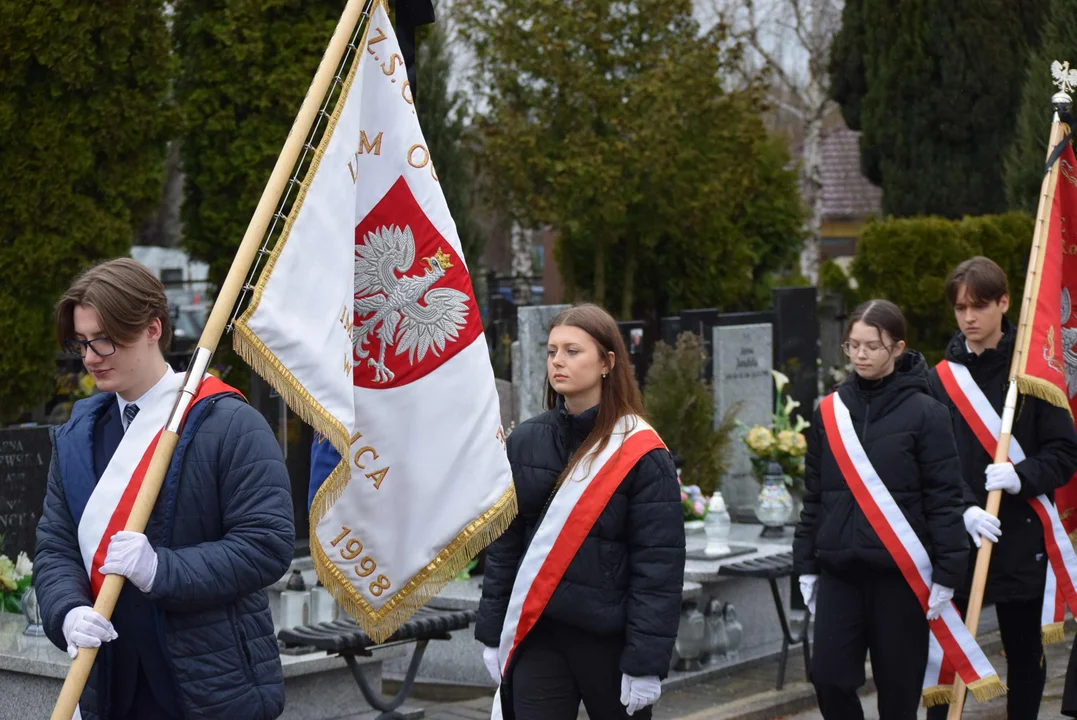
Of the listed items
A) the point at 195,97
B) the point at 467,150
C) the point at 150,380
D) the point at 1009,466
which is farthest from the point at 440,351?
the point at 467,150

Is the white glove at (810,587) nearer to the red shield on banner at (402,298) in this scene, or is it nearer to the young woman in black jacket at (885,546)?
the young woman in black jacket at (885,546)

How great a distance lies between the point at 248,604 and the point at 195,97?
37.8 ft

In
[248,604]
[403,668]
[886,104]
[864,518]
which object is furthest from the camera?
[886,104]

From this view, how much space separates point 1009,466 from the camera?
577 cm

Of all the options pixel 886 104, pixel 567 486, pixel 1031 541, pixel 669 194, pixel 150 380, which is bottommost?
pixel 1031 541

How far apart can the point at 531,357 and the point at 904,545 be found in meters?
4.31

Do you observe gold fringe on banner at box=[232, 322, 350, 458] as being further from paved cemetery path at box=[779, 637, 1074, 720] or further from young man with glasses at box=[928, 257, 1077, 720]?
paved cemetery path at box=[779, 637, 1074, 720]

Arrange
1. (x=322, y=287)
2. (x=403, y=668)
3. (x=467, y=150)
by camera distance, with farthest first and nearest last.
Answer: (x=467, y=150)
(x=403, y=668)
(x=322, y=287)

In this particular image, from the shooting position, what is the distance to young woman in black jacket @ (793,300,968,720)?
203 inches

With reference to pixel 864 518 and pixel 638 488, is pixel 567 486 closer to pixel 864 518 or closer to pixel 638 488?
pixel 638 488

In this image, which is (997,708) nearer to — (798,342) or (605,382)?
(605,382)

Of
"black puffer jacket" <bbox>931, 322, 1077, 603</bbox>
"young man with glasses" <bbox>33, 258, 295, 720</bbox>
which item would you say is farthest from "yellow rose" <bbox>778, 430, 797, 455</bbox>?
"young man with glasses" <bbox>33, 258, 295, 720</bbox>

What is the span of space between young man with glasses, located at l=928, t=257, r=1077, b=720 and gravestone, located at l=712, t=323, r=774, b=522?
15.2 feet

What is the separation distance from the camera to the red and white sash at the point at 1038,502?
19.7 ft
